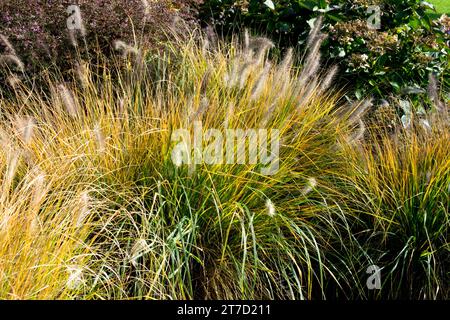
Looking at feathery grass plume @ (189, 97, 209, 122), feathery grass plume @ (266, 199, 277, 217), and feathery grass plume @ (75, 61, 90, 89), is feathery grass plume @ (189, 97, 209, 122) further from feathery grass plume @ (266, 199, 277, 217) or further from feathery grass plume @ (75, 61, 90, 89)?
feathery grass plume @ (75, 61, 90, 89)

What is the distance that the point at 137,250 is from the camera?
12.1ft

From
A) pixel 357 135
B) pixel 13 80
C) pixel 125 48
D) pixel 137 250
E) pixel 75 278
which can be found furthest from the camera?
pixel 125 48

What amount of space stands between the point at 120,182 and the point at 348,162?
1.32m

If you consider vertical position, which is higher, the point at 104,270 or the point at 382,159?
the point at 382,159

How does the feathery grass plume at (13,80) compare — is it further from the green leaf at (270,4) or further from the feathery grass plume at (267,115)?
the green leaf at (270,4)

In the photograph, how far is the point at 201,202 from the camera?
4.19 metres

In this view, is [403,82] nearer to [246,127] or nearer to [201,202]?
[246,127]

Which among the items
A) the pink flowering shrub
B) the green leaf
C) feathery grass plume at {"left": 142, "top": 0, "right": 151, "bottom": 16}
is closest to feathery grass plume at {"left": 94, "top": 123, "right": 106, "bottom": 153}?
the pink flowering shrub

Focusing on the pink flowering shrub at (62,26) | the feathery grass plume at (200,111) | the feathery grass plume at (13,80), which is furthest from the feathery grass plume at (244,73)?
the feathery grass plume at (13,80)

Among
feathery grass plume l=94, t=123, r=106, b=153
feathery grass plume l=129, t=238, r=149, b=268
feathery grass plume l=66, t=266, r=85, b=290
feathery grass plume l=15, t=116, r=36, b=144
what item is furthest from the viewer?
feathery grass plume l=94, t=123, r=106, b=153

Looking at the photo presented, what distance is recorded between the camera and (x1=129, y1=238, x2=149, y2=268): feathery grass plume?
364 cm

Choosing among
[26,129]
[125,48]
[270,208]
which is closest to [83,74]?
[125,48]

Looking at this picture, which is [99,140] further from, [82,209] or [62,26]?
[62,26]
